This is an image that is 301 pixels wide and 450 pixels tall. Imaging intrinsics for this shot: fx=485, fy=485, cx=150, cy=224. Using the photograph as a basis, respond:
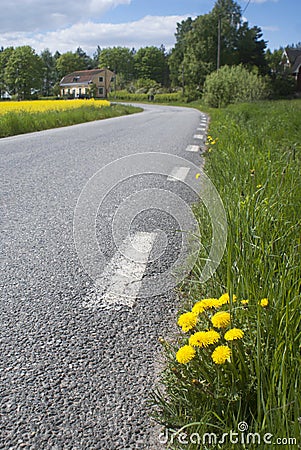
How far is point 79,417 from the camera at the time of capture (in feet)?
5.13

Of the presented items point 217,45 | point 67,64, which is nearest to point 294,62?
point 217,45

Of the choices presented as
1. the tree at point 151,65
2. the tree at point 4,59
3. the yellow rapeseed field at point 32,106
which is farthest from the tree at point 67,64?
the yellow rapeseed field at point 32,106

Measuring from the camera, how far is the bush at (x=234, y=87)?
33594 mm

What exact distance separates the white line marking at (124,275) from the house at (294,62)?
75.2m

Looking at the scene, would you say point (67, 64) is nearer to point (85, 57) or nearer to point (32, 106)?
point (85, 57)

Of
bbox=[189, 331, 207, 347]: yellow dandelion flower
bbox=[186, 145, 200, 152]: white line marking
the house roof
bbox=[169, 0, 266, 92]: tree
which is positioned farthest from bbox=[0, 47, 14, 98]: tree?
bbox=[189, 331, 207, 347]: yellow dandelion flower

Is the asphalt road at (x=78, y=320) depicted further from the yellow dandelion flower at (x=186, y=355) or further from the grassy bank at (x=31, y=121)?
the grassy bank at (x=31, y=121)

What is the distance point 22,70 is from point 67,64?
30.0m

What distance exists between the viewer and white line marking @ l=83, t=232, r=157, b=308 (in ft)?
7.98

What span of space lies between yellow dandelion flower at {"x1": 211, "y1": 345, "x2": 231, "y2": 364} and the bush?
31120 millimetres

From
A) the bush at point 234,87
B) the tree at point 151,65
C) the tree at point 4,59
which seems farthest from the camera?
the tree at point 151,65

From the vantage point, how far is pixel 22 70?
75.6 meters

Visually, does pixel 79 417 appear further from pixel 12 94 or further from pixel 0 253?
pixel 12 94

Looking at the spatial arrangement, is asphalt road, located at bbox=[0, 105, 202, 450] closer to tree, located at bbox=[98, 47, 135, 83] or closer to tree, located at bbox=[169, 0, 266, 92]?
tree, located at bbox=[169, 0, 266, 92]
